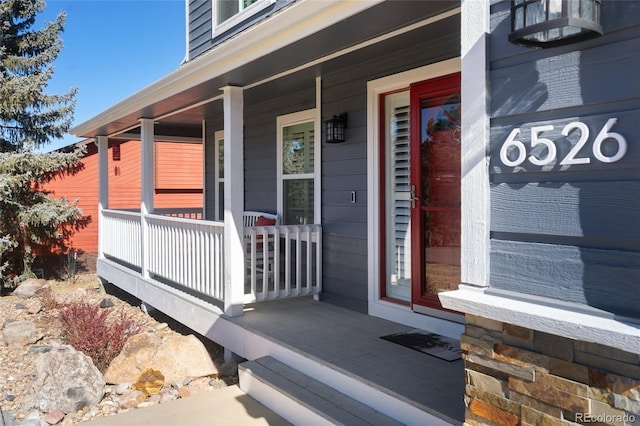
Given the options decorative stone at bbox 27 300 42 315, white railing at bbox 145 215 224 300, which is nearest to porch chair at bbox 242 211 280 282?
white railing at bbox 145 215 224 300

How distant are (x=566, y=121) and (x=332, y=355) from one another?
86.2 inches

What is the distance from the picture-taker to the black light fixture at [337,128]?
4848 mm

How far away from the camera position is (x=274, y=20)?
130 inches

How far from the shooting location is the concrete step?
288 centimetres

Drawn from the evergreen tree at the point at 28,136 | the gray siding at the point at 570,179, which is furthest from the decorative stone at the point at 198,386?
the evergreen tree at the point at 28,136

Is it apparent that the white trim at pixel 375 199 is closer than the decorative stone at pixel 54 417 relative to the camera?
No

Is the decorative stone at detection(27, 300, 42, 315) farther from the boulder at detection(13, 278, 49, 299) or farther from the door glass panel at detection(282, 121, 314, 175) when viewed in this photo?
the door glass panel at detection(282, 121, 314, 175)

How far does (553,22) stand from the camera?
1.73m

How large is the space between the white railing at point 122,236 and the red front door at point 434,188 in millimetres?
4100

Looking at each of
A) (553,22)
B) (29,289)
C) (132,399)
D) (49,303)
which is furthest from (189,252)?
(29,289)

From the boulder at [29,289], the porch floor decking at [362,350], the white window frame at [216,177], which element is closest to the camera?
the porch floor decking at [362,350]

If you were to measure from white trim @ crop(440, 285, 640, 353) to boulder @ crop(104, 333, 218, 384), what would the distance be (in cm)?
302

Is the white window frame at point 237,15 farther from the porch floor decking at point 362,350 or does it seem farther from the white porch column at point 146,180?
the porch floor decking at point 362,350

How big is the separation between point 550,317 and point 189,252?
162 inches
